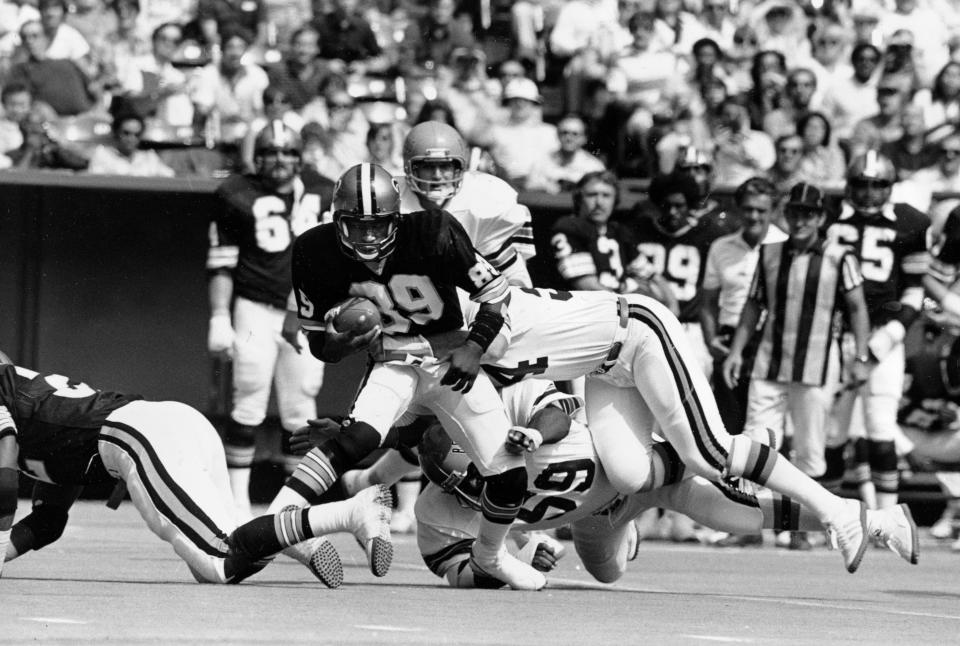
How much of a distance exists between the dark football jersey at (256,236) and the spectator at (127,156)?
1438mm

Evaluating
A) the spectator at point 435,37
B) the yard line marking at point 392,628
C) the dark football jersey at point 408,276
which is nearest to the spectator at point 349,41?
the spectator at point 435,37

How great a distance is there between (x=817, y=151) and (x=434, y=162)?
5136 millimetres

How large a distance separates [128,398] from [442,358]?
4.32 ft

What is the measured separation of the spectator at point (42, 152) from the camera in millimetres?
12531

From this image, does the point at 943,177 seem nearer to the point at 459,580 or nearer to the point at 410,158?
the point at 410,158

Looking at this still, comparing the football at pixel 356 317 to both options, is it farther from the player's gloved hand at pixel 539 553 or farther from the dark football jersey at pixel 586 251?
the dark football jersey at pixel 586 251

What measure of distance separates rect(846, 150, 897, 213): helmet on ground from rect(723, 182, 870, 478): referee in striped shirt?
1.22 feet

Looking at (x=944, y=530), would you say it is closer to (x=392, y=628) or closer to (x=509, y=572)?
(x=509, y=572)

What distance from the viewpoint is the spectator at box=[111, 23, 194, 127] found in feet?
44.1

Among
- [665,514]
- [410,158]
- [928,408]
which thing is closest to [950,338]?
[928,408]

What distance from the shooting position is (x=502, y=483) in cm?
753

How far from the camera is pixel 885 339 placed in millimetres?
11125

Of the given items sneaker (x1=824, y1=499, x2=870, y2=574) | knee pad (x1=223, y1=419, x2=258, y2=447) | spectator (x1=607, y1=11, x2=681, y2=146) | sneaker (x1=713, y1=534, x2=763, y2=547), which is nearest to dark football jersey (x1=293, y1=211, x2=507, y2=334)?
sneaker (x1=824, y1=499, x2=870, y2=574)

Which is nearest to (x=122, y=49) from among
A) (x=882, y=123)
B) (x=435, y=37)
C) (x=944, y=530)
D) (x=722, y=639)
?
(x=435, y=37)
